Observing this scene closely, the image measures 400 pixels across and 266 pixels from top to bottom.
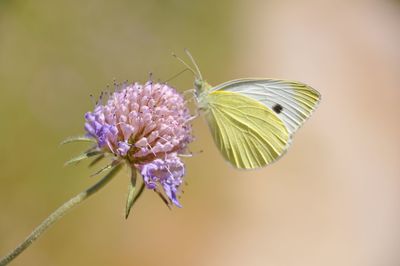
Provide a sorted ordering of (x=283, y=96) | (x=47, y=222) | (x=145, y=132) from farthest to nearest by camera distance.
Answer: (x=283, y=96), (x=145, y=132), (x=47, y=222)

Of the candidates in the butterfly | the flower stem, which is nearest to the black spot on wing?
Result: the butterfly

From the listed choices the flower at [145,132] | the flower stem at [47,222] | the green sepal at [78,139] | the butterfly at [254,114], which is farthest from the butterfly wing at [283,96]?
the flower stem at [47,222]

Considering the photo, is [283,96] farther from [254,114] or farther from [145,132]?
[145,132]

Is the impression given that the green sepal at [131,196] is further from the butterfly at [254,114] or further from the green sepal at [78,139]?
the butterfly at [254,114]

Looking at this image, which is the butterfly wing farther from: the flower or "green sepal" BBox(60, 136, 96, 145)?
"green sepal" BBox(60, 136, 96, 145)

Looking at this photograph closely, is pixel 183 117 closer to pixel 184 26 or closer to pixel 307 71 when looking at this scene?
pixel 184 26

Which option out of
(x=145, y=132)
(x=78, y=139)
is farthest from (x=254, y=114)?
(x=78, y=139)

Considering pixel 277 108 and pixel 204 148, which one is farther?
pixel 204 148
